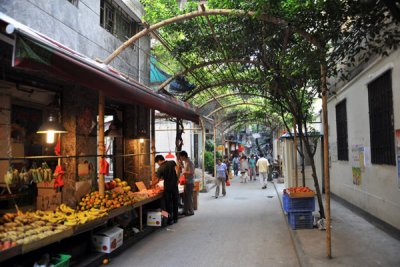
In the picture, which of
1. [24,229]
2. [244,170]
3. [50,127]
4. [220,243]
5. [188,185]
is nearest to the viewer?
[24,229]

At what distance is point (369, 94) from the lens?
9133 millimetres

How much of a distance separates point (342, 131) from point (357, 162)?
256 cm

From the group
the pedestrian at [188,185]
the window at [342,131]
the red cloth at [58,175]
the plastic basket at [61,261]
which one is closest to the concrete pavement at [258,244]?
the pedestrian at [188,185]

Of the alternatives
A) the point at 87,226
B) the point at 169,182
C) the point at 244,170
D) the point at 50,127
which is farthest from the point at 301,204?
the point at 244,170

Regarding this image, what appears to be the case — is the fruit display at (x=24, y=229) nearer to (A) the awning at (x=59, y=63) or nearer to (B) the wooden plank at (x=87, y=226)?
(B) the wooden plank at (x=87, y=226)

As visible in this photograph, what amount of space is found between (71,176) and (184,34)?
488 centimetres

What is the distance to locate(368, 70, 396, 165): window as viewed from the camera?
775 cm

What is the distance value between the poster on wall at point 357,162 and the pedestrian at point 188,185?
5.04m

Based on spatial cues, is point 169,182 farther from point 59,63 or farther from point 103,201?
point 59,63

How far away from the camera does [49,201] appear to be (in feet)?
24.4

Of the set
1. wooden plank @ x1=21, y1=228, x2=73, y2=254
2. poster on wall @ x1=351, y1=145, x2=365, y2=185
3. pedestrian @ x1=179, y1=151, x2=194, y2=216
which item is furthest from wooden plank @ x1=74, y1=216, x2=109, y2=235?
poster on wall @ x1=351, y1=145, x2=365, y2=185

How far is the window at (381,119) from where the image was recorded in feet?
25.4

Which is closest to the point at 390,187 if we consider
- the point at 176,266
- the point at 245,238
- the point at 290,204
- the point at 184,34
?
the point at 290,204

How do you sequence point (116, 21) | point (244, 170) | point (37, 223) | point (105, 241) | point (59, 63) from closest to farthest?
point (59, 63), point (37, 223), point (105, 241), point (116, 21), point (244, 170)
